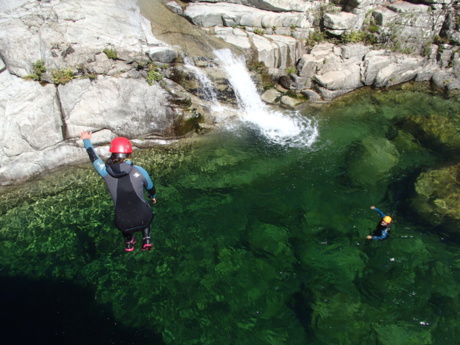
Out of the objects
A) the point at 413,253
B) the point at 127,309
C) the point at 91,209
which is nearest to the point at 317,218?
the point at 413,253

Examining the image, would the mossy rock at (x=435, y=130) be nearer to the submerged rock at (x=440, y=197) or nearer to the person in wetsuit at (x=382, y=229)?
the submerged rock at (x=440, y=197)

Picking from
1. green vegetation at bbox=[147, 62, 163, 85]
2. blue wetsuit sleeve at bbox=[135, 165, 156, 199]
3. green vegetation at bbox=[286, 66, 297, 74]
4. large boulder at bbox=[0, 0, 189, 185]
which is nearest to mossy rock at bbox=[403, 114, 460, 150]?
green vegetation at bbox=[286, 66, 297, 74]

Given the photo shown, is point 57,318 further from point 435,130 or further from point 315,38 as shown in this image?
point 315,38

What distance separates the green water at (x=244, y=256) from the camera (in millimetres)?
7109

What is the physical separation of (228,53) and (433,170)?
10.2 metres

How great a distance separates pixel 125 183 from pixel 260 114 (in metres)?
10.5

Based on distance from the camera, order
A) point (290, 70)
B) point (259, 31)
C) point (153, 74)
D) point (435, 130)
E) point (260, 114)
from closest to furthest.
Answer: point (153, 74)
point (435, 130)
point (260, 114)
point (290, 70)
point (259, 31)

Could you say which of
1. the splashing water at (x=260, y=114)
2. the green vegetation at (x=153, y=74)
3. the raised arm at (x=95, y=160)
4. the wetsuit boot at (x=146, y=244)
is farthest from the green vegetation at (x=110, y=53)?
the wetsuit boot at (x=146, y=244)

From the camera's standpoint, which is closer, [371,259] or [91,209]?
[371,259]

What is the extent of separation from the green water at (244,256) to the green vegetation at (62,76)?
3612 mm

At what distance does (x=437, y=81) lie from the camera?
16.9 m

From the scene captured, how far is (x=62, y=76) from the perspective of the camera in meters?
12.0

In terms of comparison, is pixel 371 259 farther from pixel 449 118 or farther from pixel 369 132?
pixel 449 118

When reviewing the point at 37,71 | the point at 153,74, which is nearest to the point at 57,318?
the point at 37,71
